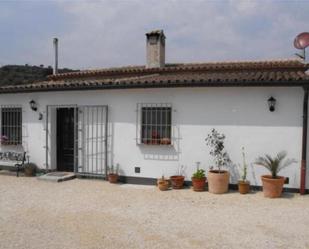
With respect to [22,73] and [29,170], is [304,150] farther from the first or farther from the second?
[22,73]

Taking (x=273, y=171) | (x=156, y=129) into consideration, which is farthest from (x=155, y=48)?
(x=273, y=171)

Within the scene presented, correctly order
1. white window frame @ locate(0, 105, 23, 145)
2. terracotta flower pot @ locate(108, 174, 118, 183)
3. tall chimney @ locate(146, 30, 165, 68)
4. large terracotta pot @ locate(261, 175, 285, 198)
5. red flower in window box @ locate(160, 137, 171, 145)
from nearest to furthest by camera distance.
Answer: large terracotta pot @ locate(261, 175, 285, 198), red flower in window box @ locate(160, 137, 171, 145), terracotta flower pot @ locate(108, 174, 118, 183), white window frame @ locate(0, 105, 23, 145), tall chimney @ locate(146, 30, 165, 68)

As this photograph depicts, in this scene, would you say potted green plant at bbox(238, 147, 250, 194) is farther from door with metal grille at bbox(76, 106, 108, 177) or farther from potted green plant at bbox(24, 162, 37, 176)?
potted green plant at bbox(24, 162, 37, 176)

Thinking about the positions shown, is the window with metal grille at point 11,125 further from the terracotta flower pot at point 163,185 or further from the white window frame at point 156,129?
the terracotta flower pot at point 163,185

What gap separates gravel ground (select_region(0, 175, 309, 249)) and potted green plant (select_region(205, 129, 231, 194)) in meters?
0.30

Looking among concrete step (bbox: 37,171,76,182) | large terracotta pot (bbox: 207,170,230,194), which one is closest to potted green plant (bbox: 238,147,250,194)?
large terracotta pot (bbox: 207,170,230,194)

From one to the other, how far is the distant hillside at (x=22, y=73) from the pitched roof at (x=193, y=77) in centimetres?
959

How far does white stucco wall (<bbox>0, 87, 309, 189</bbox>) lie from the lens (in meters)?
8.80

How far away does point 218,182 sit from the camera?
28.5ft

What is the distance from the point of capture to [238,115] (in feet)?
30.0

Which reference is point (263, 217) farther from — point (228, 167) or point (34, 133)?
point (34, 133)

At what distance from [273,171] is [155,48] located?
753cm

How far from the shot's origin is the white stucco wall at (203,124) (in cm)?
880

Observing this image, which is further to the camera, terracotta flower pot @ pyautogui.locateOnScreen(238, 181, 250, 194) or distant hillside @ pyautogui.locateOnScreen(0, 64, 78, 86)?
distant hillside @ pyautogui.locateOnScreen(0, 64, 78, 86)
